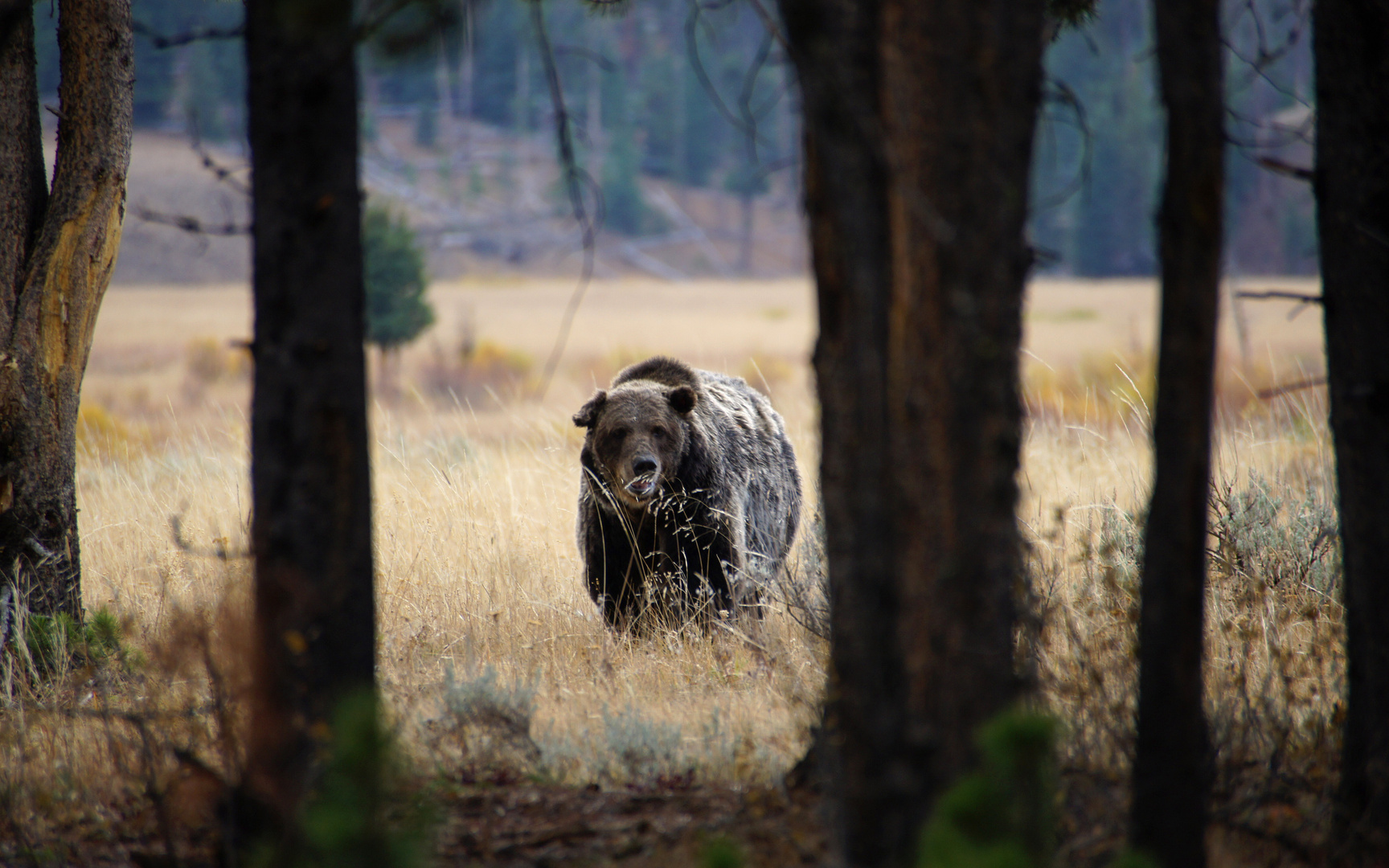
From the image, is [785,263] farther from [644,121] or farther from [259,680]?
[259,680]

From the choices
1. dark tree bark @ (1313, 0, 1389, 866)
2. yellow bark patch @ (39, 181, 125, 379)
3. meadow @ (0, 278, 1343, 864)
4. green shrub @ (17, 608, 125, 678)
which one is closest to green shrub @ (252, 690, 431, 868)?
meadow @ (0, 278, 1343, 864)

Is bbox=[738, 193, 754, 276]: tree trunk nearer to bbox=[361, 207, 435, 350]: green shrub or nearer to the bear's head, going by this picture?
bbox=[361, 207, 435, 350]: green shrub

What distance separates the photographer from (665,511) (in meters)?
6.01

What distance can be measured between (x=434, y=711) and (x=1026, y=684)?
292 cm

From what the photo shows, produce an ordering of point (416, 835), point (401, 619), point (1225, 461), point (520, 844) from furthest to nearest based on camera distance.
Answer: point (1225, 461) < point (401, 619) < point (520, 844) < point (416, 835)

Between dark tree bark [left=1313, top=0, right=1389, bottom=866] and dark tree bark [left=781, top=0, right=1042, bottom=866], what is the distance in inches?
51.5

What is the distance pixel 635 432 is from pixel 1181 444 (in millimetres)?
3819

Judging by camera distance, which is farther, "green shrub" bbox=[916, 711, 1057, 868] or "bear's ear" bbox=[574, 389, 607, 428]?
"bear's ear" bbox=[574, 389, 607, 428]

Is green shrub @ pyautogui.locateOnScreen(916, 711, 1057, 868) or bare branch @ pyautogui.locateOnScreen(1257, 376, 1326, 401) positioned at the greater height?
bare branch @ pyautogui.locateOnScreen(1257, 376, 1326, 401)

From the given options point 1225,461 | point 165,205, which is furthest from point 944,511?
point 165,205

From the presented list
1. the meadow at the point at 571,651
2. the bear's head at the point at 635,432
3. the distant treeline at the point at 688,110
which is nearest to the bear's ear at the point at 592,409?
the bear's head at the point at 635,432

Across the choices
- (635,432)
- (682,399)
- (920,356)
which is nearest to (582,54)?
(920,356)

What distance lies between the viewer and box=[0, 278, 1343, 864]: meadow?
127 inches

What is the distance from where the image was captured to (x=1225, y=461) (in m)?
9.09
